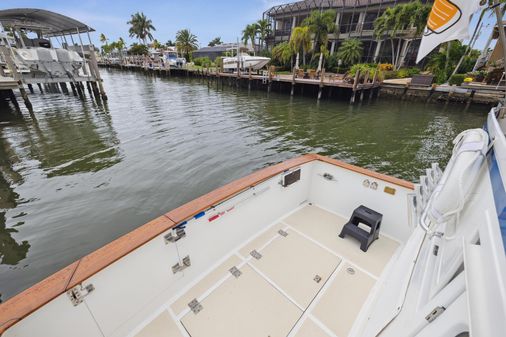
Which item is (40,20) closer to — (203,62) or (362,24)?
(203,62)

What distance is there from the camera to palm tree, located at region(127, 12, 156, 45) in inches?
2335

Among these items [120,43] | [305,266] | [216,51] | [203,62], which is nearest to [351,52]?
[203,62]

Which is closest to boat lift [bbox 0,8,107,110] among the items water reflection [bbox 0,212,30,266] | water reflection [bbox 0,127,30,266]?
water reflection [bbox 0,127,30,266]

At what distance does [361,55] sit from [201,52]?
1443 inches

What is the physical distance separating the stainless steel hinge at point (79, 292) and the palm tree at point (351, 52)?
2976 cm

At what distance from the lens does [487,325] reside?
2.01 feet

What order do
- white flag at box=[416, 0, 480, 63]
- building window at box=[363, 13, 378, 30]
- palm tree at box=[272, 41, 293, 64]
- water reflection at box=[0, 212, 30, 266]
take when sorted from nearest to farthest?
white flag at box=[416, 0, 480, 63]
water reflection at box=[0, 212, 30, 266]
building window at box=[363, 13, 378, 30]
palm tree at box=[272, 41, 293, 64]

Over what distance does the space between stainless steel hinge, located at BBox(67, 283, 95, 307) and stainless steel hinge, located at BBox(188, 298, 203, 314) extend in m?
1.02

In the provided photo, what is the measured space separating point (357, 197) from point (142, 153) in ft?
23.4

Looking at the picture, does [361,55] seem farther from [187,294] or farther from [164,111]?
[187,294]

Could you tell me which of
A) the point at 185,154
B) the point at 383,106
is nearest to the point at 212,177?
the point at 185,154

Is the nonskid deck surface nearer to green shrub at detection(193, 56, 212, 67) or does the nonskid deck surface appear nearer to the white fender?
the white fender

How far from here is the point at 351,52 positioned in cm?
2483

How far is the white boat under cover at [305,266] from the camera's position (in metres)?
0.95
